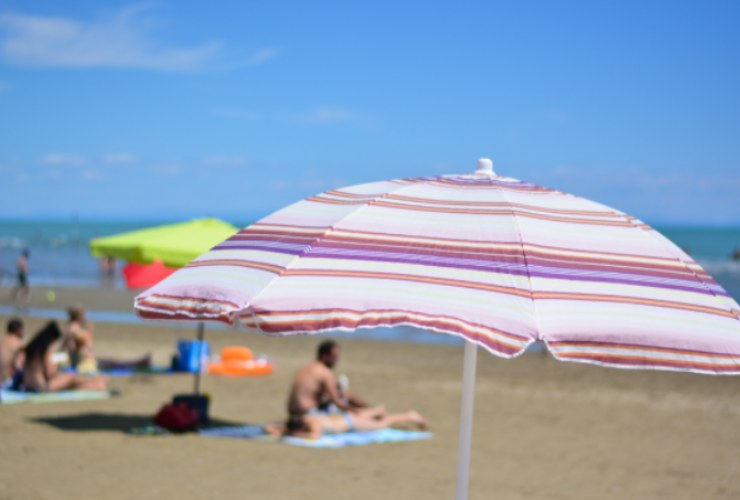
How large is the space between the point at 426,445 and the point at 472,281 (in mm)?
7180

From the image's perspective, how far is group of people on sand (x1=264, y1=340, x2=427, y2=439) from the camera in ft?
33.0

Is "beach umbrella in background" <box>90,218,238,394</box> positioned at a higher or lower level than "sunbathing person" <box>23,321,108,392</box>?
higher

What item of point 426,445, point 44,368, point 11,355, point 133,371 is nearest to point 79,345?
point 133,371

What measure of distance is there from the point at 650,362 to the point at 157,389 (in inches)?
434

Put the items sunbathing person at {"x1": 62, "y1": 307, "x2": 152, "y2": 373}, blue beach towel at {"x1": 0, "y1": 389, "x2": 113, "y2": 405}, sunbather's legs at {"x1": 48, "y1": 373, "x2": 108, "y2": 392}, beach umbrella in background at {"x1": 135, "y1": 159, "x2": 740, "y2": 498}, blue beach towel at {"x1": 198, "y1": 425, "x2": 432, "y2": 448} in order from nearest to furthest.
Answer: beach umbrella in background at {"x1": 135, "y1": 159, "x2": 740, "y2": 498} < blue beach towel at {"x1": 198, "y1": 425, "x2": 432, "y2": 448} < blue beach towel at {"x1": 0, "y1": 389, "x2": 113, "y2": 405} < sunbather's legs at {"x1": 48, "y1": 373, "x2": 108, "y2": 392} < sunbathing person at {"x1": 62, "y1": 307, "x2": 152, "y2": 373}

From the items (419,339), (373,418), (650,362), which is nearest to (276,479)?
(373,418)

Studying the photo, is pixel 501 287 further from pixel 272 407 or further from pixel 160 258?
pixel 272 407

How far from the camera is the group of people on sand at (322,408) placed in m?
10.1

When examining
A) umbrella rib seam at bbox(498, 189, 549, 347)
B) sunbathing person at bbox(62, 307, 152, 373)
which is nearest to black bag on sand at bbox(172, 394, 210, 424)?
sunbathing person at bbox(62, 307, 152, 373)

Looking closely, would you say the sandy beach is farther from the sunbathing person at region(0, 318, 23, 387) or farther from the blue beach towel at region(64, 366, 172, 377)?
the sunbathing person at region(0, 318, 23, 387)

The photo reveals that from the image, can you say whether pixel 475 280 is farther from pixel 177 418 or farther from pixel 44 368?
pixel 44 368

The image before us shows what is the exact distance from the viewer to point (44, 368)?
11984 millimetres

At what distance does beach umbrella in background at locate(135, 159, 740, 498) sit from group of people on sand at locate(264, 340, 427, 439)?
6316mm

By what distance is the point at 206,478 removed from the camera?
820cm
